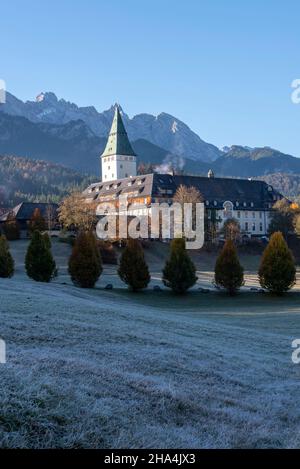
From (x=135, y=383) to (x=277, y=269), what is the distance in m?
42.7

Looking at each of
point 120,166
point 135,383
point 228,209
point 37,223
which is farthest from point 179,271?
point 120,166

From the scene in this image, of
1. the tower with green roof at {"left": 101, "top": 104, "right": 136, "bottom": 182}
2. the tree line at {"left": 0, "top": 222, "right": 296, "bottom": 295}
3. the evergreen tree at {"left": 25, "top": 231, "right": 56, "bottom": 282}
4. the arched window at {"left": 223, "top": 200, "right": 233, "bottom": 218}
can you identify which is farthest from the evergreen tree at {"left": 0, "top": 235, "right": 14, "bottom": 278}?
the tower with green roof at {"left": 101, "top": 104, "right": 136, "bottom": 182}

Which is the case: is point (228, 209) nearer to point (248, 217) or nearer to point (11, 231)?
point (248, 217)

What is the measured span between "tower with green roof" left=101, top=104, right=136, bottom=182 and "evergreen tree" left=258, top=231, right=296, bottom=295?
9271 centimetres

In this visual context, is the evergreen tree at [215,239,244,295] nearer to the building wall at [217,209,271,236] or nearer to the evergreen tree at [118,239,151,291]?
the evergreen tree at [118,239,151,291]

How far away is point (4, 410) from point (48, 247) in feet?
151

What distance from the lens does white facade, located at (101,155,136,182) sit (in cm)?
14262

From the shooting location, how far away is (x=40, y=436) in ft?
25.9

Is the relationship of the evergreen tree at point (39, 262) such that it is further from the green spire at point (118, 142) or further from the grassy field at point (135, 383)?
the green spire at point (118, 142)

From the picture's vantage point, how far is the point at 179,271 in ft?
172

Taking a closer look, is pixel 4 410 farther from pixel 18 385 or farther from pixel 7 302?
pixel 7 302

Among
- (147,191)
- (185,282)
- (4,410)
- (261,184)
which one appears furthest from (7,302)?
(261,184)

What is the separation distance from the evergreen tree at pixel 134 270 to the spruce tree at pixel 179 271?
2.14 meters

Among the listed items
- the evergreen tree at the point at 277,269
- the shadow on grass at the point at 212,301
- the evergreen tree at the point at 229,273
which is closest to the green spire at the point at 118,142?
the evergreen tree at the point at 229,273
